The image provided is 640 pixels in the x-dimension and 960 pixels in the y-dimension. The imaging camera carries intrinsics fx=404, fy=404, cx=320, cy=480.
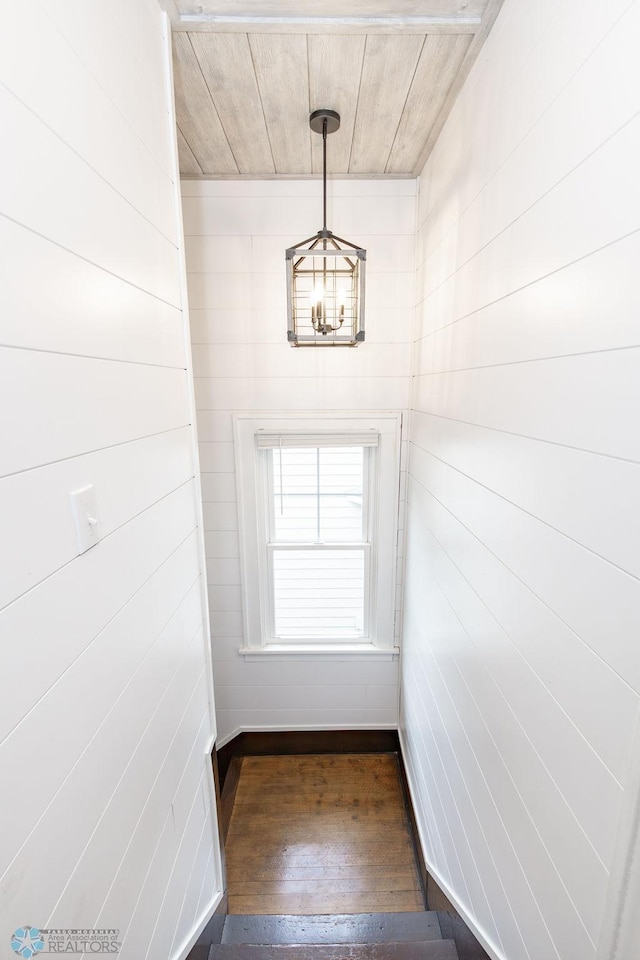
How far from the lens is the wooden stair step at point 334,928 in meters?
1.75

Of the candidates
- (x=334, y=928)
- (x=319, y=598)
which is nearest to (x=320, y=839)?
(x=334, y=928)

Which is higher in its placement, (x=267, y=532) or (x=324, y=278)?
(x=324, y=278)

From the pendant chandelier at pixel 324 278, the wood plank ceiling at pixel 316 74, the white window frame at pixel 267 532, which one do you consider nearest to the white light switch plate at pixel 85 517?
the pendant chandelier at pixel 324 278

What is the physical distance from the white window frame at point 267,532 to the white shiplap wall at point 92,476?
1018 millimetres

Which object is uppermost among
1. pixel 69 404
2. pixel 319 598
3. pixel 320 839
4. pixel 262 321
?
pixel 262 321

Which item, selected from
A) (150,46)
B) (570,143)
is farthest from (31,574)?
(150,46)

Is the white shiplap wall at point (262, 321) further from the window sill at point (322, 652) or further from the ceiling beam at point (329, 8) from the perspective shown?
the ceiling beam at point (329, 8)

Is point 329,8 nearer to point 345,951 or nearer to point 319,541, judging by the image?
point 319,541

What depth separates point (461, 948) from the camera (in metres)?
1.47

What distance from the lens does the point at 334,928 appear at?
1.79 meters

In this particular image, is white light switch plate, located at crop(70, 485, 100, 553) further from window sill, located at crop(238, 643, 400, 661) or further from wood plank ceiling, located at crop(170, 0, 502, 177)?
window sill, located at crop(238, 643, 400, 661)

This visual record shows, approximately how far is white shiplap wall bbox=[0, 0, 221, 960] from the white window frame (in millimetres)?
1018

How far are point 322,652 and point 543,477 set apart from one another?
82.5 inches

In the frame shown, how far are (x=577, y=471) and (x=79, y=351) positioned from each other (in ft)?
3.07
